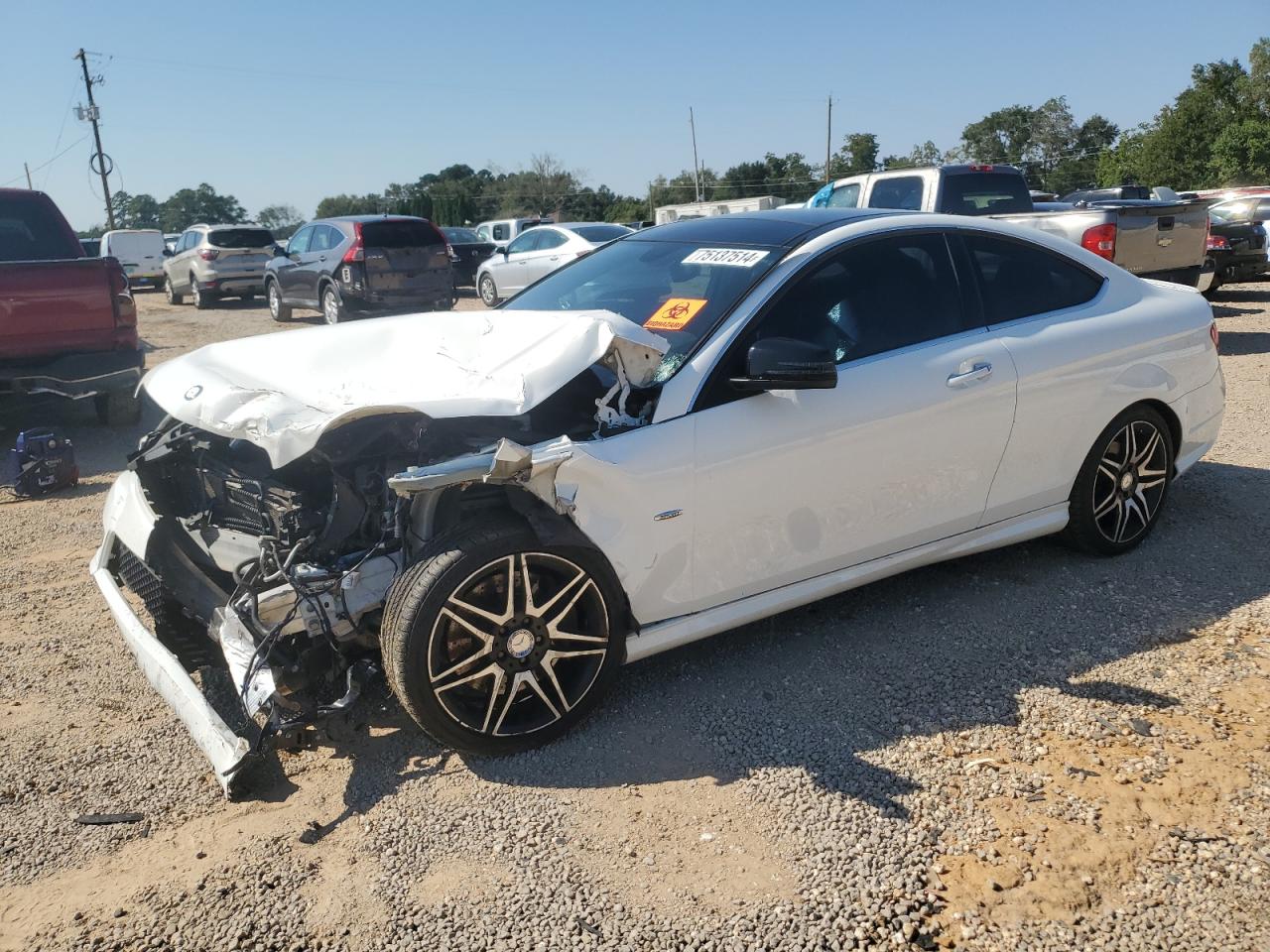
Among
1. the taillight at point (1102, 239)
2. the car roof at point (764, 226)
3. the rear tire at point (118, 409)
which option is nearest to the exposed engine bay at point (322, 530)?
the car roof at point (764, 226)

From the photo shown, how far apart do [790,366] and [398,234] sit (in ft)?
42.5

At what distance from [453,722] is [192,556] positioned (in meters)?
1.31

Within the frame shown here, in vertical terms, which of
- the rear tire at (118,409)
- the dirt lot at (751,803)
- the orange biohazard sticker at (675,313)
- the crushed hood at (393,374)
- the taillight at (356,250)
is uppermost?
the taillight at (356,250)

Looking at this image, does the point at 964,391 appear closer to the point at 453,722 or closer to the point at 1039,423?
the point at 1039,423

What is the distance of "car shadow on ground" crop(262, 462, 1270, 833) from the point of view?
3.15m

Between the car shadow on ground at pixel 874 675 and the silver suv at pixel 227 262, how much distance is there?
1902 cm

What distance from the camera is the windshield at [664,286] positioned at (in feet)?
11.9

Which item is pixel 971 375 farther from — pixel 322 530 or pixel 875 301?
pixel 322 530

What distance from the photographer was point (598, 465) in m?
3.17

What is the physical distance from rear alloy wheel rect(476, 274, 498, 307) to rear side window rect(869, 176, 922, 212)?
947 centimetres

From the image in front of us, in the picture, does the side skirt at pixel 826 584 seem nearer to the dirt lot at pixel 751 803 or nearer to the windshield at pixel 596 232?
the dirt lot at pixel 751 803

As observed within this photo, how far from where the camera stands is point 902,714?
134 inches

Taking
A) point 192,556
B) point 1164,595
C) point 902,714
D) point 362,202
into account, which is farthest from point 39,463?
point 362,202

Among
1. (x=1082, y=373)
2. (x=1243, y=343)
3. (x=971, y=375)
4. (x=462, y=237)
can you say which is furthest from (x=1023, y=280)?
(x=462, y=237)
